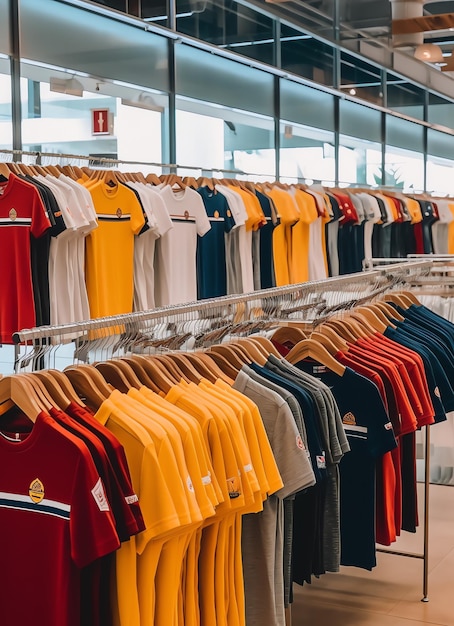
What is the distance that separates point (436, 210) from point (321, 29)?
285 centimetres

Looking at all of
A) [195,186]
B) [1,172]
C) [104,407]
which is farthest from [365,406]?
[195,186]

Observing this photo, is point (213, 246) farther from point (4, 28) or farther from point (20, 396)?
point (20, 396)

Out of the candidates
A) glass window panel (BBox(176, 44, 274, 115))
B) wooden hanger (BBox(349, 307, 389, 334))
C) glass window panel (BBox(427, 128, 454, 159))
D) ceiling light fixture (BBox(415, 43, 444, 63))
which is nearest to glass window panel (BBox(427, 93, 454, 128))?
glass window panel (BBox(427, 128, 454, 159))

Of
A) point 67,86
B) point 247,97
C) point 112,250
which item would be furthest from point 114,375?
point 247,97

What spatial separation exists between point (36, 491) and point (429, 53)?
8940 mm

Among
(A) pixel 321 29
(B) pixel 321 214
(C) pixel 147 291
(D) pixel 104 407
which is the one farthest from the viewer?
(A) pixel 321 29

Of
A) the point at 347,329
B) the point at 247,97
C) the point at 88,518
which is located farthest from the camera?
the point at 247,97

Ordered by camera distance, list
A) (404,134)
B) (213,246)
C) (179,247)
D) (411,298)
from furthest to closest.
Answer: (404,134) → (213,246) → (179,247) → (411,298)

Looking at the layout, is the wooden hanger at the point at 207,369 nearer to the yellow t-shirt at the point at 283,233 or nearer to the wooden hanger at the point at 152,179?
the wooden hanger at the point at 152,179

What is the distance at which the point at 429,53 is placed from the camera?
9.92 metres

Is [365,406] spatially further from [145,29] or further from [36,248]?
[145,29]

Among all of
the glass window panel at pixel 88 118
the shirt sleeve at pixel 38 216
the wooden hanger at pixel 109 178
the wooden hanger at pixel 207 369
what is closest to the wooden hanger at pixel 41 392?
the wooden hanger at pixel 207 369

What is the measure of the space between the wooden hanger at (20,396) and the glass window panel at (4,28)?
4.90 metres

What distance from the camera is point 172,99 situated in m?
8.45
